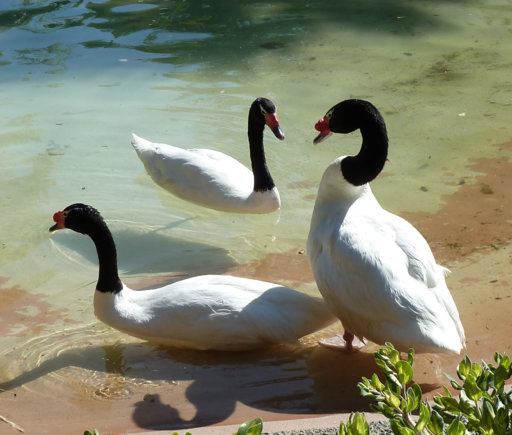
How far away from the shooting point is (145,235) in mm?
6035

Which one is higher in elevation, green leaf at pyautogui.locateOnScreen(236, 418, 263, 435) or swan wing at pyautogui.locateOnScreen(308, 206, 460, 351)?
green leaf at pyautogui.locateOnScreen(236, 418, 263, 435)

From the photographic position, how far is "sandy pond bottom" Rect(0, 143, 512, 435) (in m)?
4.04

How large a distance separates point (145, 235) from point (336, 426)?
9.25 ft

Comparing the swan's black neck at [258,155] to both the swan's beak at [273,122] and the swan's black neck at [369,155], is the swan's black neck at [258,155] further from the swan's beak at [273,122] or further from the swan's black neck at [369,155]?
the swan's black neck at [369,155]

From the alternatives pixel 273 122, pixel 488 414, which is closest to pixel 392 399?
pixel 488 414

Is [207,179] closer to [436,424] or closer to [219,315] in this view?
[219,315]

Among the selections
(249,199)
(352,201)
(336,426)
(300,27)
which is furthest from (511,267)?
(300,27)

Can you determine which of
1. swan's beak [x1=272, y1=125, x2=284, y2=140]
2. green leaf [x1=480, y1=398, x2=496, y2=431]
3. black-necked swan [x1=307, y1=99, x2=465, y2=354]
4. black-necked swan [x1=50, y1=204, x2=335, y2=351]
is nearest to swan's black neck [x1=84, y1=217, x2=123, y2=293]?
black-necked swan [x1=50, y1=204, x2=335, y2=351]

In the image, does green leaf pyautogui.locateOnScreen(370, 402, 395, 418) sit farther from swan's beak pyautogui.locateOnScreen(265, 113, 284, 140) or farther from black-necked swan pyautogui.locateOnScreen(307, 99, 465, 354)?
swan's beak pyautogui.locateOnScreen(265, 113, 284, 140)

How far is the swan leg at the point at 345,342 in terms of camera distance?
448cm

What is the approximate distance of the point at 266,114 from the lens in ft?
19.5

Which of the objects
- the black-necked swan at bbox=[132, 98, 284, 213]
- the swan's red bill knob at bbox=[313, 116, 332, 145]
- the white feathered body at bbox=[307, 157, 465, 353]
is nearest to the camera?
the white feathered body at bbox=[307, 157, 465, 353]

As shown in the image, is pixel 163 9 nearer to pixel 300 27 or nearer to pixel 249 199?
pixel 300 27

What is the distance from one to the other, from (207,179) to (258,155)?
44 cm
